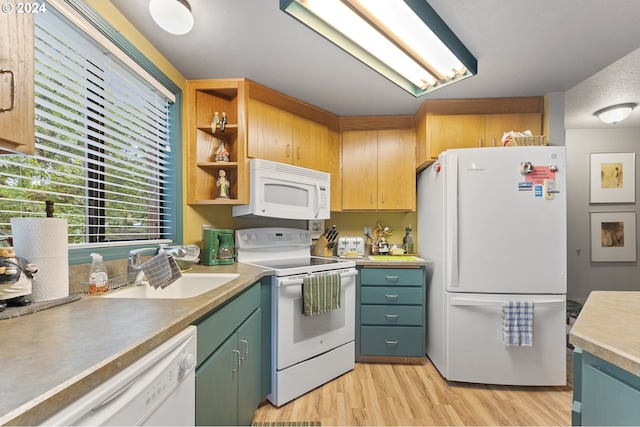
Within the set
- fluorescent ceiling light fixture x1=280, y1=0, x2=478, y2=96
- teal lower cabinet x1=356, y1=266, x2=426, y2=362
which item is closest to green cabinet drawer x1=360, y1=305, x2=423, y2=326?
teal lower cabinet x1=356, y1=266, x2=426, y2=362

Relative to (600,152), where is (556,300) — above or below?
below

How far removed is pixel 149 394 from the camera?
2.19ft

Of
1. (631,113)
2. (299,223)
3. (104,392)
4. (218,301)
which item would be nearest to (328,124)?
(299,223)

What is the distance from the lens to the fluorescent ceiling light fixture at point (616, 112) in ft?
8.61

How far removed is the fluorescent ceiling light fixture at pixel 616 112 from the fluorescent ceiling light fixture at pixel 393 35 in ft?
6.34

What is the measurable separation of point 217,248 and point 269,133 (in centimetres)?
Answer: 93

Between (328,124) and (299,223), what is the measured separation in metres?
0.94

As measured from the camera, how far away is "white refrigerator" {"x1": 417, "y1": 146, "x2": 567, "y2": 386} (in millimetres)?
1939

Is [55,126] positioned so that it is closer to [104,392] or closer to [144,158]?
[144,158]

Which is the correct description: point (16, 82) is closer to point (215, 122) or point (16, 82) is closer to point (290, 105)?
point (215, 122)

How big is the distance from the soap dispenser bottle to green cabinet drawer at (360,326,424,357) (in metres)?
1.81

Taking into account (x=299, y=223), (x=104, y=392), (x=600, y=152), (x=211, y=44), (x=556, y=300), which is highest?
(x=211, y=44)

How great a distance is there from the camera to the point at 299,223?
2.70 meters

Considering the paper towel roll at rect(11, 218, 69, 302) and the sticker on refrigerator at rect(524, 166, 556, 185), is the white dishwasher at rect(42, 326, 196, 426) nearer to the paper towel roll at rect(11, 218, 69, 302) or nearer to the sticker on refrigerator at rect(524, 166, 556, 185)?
the paper towel roll at rect(11, 218, 69, 302)
